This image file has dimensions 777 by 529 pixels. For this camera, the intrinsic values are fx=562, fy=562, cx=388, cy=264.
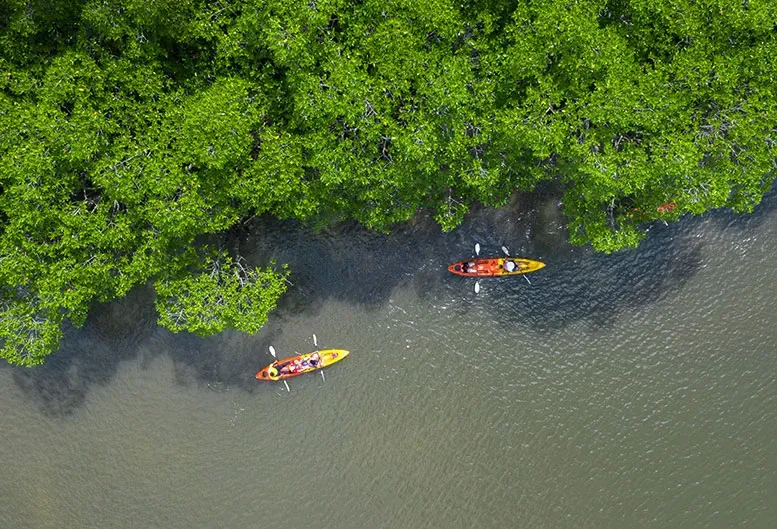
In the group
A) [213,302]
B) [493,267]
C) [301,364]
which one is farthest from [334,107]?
[301,364]

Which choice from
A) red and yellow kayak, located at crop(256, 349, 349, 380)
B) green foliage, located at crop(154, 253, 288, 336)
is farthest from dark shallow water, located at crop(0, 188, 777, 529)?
green foliage, located at crop(154, 253, 288, 336)

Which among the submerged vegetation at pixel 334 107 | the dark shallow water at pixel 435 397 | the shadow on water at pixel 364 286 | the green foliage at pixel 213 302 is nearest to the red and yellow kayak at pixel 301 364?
the dark shallow water at pixel 435 397

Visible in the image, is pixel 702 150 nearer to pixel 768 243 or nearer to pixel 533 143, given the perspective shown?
pixel 533 143

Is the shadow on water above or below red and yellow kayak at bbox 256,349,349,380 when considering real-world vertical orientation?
above

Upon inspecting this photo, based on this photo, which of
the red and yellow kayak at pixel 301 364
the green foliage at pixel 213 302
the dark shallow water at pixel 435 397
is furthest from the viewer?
the red and yellow kayak at pixel 301 364

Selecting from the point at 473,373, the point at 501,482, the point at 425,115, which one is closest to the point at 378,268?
the point at 473,373

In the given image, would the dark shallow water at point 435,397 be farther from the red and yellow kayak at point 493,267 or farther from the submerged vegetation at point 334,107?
the submerged vegetation at point 334,107

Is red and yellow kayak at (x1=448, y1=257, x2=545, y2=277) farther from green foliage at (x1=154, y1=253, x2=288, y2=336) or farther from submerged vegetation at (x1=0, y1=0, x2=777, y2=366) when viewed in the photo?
green foliage at (x1=154, y1=253, x2=288, y2=336)
